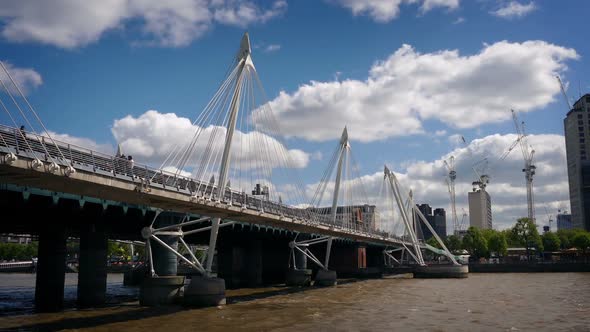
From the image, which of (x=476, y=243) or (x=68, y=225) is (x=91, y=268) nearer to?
(x=68, y=225)

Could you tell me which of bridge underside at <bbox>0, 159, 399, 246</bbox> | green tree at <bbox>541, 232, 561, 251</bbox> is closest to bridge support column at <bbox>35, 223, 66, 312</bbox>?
bridge underside at <bbox>0, 159, 399, 246</bbox>

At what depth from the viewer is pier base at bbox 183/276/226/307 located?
154 feet

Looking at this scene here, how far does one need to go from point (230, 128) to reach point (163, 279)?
1380 cm

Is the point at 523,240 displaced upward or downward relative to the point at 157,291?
upward

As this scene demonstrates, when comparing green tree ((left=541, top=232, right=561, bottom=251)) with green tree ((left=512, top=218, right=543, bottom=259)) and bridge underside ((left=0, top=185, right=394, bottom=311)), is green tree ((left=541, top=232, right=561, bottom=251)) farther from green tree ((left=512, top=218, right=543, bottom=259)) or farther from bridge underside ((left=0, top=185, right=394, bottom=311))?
bridge underside ((left=0, top=185, right=394, bottom=311))

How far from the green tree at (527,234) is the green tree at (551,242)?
8477 millimetres

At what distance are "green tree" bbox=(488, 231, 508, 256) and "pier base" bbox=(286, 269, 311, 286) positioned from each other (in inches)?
3971

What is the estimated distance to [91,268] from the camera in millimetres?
51125

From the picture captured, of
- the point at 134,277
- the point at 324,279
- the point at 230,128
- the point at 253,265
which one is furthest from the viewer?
the point at 134,277

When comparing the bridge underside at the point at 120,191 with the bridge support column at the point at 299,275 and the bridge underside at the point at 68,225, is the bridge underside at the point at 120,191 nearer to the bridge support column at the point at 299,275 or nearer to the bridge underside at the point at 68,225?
the bridge underside at the point at 68,225

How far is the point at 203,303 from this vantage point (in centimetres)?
4731

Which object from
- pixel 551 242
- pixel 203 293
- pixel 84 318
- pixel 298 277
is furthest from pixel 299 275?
pixel 551 242

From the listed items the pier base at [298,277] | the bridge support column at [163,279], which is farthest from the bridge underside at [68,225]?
the pier base at [298,277]

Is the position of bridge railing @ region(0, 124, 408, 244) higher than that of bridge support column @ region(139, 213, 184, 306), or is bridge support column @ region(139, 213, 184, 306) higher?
bridge railing @ region(0, 124, 408, 244)
